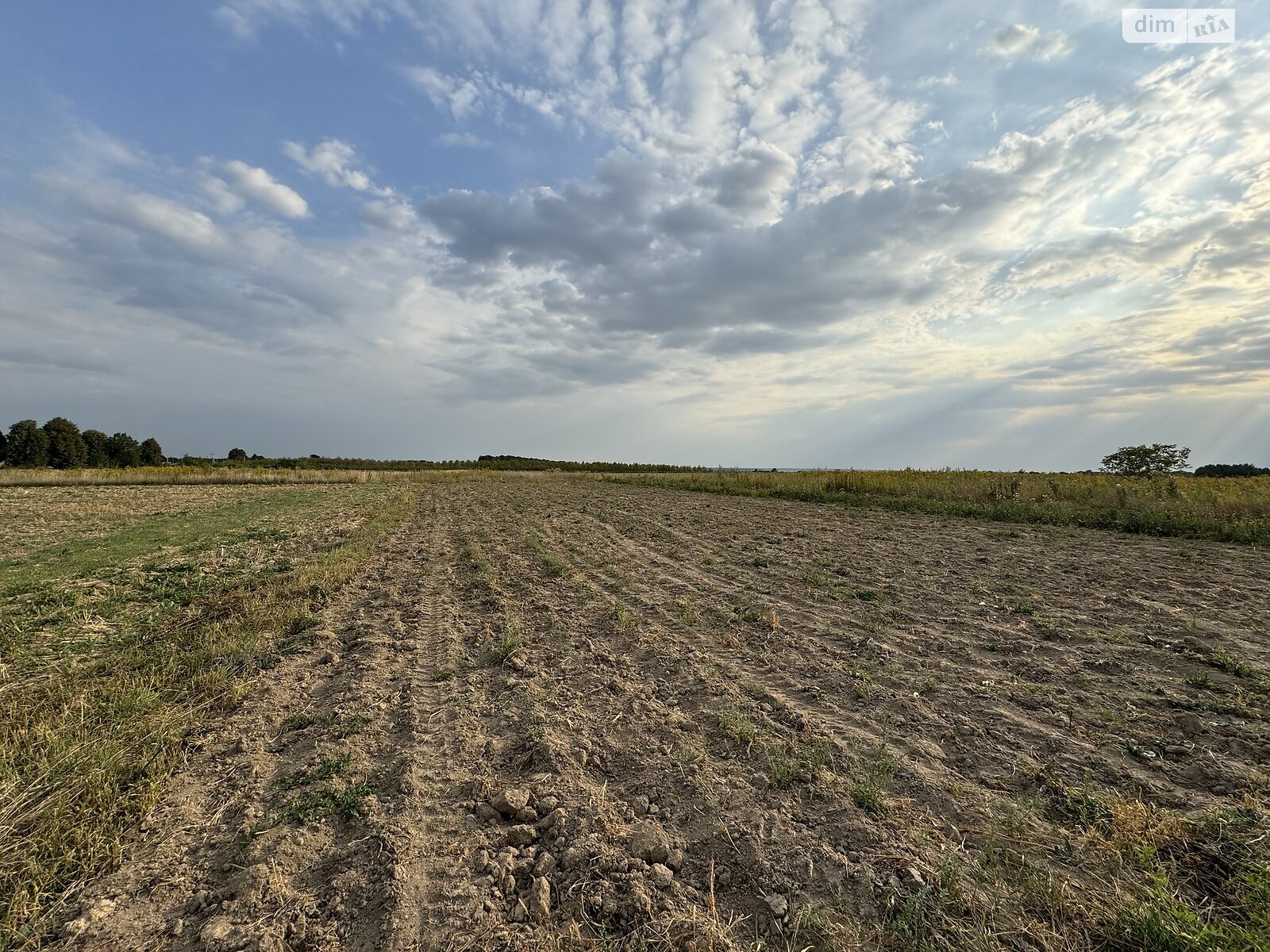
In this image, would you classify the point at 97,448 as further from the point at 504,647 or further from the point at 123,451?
the point at 504,647

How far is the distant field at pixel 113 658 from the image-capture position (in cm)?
279

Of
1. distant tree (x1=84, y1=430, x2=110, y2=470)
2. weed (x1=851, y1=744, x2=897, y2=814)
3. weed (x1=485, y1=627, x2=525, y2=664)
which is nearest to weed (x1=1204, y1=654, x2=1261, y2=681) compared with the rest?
weed (x1=851, y1=744, x2=897, y2=814)

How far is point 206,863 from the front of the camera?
276 cm

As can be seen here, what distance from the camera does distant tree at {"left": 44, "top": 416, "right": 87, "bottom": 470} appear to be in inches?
2788

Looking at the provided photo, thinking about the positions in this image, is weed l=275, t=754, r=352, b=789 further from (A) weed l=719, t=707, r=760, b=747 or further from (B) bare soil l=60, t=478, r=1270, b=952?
(A) weed l=719, t=707, r=760, b=747

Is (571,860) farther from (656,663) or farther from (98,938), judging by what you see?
(656,663)

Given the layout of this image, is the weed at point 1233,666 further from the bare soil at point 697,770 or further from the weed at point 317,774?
the weed at point 317,774

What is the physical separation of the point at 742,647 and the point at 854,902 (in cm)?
331

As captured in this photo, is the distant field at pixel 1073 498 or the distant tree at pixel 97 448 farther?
the distant tree at pixel 97 448

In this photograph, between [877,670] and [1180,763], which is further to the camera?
[877,670]

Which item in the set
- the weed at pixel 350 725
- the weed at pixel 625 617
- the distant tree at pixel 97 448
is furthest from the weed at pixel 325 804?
the distant tree at pixel 97 448

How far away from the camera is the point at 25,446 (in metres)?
67.9

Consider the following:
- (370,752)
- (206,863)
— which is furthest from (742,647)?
(206,863)

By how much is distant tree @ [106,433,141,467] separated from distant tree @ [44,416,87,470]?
21.2 feet
